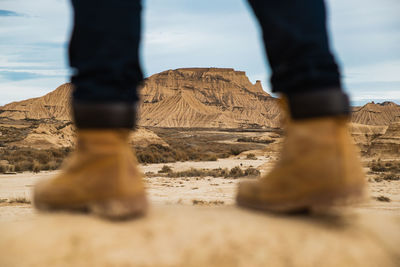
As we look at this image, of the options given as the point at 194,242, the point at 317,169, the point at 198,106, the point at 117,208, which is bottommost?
the point at 194,242

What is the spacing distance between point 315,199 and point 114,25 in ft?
3.09

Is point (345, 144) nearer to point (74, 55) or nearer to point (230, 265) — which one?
point (230, 265)

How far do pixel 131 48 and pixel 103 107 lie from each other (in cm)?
24

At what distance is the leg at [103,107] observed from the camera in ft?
4.11

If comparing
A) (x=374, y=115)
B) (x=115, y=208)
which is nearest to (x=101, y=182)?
(x=115, y=208)

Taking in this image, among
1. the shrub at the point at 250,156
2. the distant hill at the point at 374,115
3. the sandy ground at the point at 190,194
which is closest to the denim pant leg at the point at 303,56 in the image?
the sandy ground at the point at 190,194

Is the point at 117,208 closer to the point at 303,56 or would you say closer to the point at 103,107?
the point at 103,107

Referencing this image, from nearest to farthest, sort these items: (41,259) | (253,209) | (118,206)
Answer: (41,259)
(118,206)
(253,209)

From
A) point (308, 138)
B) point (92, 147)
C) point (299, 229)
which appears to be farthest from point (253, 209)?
point (92, 147)

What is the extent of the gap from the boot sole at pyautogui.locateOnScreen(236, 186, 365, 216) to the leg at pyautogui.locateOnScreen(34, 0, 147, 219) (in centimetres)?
53

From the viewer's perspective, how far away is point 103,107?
1.25m

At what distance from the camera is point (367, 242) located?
1.34 m

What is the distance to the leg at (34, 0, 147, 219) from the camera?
4.11 feet

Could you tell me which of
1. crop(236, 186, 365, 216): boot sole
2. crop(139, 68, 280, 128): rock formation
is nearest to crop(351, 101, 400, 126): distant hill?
crop(139, 68, 280, 128): rock formation
